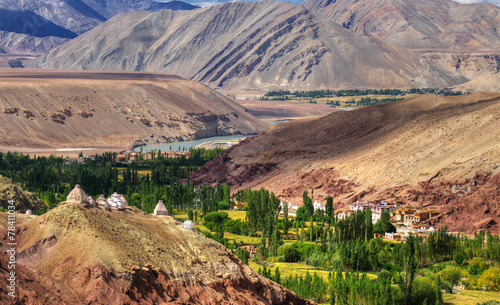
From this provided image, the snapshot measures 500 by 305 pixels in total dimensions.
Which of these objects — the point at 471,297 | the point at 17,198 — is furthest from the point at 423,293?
the point at 17,198

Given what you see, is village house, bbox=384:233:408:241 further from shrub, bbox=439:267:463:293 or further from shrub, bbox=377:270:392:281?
shrub, bbox=377:270:392:281

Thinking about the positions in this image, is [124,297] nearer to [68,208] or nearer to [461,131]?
[68,208]

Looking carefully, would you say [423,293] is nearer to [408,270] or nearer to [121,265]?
[408,270]

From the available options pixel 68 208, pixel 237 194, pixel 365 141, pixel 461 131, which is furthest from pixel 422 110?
pixel 68 208

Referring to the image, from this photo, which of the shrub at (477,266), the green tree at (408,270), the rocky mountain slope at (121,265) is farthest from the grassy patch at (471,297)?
the rocky mountain slope at (121,265)

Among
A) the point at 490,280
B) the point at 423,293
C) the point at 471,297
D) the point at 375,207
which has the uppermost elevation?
the point at 375,207

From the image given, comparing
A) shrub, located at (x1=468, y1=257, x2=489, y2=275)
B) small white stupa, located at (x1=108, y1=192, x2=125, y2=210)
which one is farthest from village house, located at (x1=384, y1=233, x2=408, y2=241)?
small white stupa, located at (x1=108, y1=192, x2=125, y2=210)
